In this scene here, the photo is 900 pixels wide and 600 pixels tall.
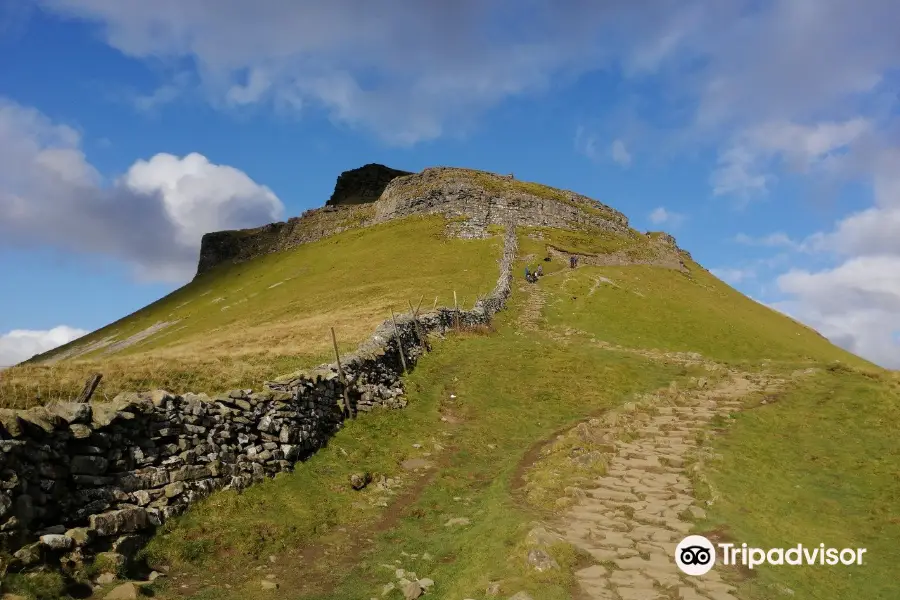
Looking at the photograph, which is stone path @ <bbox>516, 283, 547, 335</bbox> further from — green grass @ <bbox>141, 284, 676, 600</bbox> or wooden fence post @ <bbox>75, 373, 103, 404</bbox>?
wooden fence post @ <bbox>75, 373, 103, 404</bbox>

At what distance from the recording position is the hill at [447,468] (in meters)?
11.9

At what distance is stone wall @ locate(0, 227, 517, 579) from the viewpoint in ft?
37.6

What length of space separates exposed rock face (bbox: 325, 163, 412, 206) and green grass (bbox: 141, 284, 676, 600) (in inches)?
6043

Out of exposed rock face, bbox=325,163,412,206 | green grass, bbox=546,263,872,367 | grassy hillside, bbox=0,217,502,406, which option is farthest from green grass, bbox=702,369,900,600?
exposed rock face, bbox=325,163,412,206

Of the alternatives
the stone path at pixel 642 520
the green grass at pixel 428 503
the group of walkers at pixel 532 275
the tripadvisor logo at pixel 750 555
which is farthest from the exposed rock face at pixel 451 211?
the tripadvisor logo at pixel 750 555

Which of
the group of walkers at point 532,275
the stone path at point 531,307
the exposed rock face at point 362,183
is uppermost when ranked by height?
the exposed rock face at point 362,183

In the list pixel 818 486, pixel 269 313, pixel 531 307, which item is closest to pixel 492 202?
pixel 531 307

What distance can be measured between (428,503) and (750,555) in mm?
8909

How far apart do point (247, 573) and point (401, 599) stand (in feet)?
12.3

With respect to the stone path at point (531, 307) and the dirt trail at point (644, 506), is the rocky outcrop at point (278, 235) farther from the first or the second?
the dirt trail at point (644, 506)

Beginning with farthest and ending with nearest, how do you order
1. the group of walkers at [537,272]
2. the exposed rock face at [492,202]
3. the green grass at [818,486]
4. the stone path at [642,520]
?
the exposed rock face at [492,202], the group of walkers at [537,272], the green grass at [818,486], the stone path at [642,520]

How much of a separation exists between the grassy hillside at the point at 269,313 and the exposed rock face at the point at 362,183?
61.8m

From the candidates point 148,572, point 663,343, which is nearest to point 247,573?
point 148,572

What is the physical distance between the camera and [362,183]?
182m
